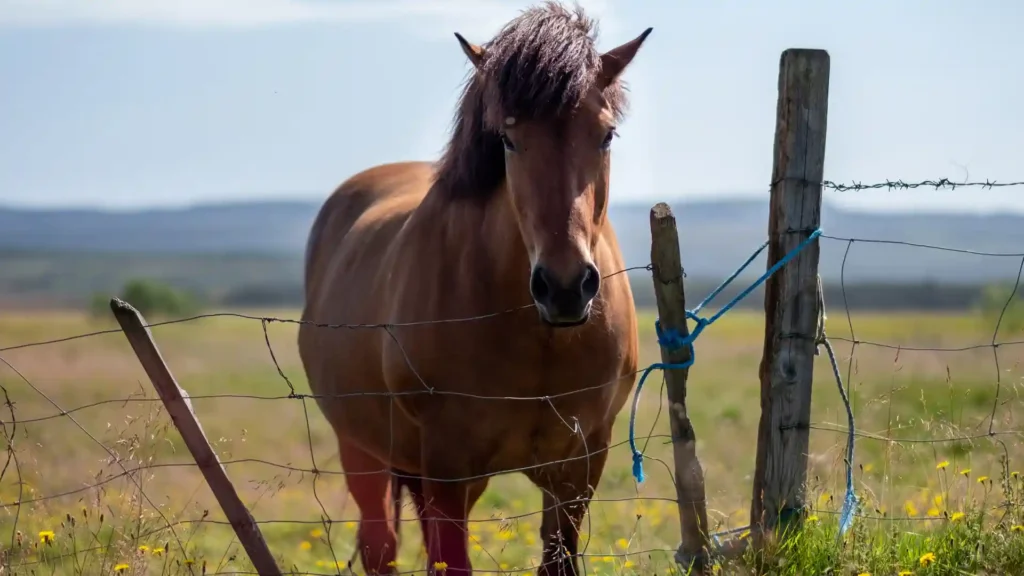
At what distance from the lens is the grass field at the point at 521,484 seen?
12.2 feet

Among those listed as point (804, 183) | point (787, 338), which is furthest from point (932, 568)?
point (804, 183)

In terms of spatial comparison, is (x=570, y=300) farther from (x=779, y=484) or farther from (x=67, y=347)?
(x=67, y=347)

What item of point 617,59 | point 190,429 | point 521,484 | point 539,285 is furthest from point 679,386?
point 521,484

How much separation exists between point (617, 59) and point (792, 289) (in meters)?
1.29

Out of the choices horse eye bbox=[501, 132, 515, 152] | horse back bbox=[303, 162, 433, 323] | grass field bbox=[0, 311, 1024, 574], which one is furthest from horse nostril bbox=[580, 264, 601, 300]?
horse back bbox=[303, 162, 433, 323]

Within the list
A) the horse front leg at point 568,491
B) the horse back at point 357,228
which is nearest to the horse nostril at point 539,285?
the horse front leg at point 568,491

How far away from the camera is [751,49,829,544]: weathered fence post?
11.4 feet

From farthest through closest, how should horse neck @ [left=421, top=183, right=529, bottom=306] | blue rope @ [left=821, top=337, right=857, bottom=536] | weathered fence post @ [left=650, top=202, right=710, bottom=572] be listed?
horse neck @ [left=421, top=183, right=529, bottom=306], blue rope @ [left=821, top=337, right=857, bottom=536], weathered fence post @ [left=650, top=202, right=710, bottom=572]

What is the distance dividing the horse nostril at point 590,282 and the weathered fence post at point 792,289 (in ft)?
1.82

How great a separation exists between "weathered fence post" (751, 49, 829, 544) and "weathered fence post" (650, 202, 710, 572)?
0.69ft

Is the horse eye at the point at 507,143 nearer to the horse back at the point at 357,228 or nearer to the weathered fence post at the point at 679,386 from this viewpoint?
the weathered fence post at the point at 679,386

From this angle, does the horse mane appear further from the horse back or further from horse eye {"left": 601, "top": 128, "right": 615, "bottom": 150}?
the horse back

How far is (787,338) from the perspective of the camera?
3.51 m

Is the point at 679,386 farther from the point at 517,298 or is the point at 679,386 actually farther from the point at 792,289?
the point at 517,298
